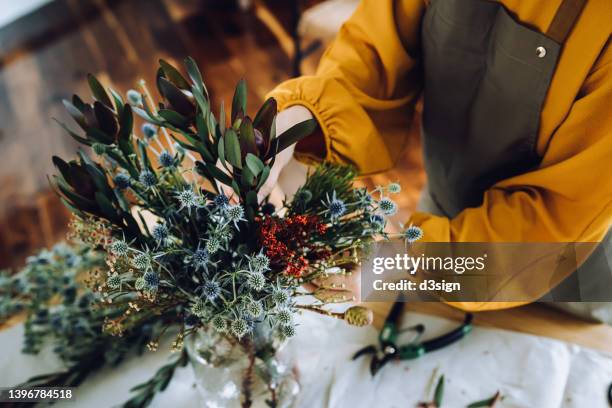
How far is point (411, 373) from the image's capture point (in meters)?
0.85

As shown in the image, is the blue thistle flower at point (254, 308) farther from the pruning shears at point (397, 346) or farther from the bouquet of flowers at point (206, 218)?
the pruning shears at point (397, 346)

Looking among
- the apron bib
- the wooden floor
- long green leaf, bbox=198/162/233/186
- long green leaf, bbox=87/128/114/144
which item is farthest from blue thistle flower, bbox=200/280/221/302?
the wooden floor

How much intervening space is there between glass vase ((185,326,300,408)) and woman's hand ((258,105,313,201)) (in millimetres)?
197

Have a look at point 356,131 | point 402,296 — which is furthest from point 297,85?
point 402,296

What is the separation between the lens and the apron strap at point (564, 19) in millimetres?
732

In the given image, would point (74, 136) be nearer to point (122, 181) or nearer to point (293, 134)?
point (122, 181)

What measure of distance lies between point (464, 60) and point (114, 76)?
6.51ft

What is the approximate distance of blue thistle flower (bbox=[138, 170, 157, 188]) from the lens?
62cm

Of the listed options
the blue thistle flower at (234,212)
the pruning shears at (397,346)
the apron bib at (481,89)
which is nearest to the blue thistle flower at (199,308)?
the blue thistle flower at (234,212)

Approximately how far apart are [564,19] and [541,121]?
0.15m

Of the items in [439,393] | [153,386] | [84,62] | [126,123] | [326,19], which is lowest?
[84,62]

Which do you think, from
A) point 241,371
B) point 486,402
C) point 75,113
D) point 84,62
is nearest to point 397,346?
point 486,402

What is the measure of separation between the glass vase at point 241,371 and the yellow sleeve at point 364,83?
0.34 m

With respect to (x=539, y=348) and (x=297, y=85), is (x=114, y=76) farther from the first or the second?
(x=539, y=348)
